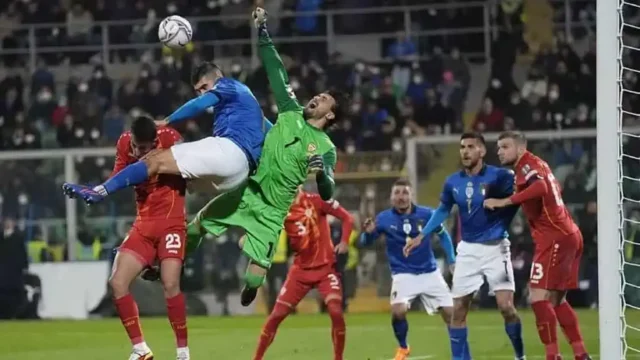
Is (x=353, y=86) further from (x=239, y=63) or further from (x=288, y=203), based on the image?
(x=288, y=203)

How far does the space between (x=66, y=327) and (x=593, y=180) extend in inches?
329

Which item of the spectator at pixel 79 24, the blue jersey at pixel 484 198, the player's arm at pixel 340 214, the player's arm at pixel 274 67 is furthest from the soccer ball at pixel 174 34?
the spectator at pixel 79 24

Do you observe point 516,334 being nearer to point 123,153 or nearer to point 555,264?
point 555,264

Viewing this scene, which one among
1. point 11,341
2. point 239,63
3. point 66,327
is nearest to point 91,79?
point 239,63

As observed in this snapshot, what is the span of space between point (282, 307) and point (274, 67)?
2.78 metres

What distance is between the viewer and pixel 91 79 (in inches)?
911

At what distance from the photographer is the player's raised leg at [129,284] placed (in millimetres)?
9445

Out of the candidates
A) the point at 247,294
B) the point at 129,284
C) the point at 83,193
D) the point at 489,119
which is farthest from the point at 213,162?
the point at 489,119

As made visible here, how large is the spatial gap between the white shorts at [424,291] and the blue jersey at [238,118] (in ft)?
9.90

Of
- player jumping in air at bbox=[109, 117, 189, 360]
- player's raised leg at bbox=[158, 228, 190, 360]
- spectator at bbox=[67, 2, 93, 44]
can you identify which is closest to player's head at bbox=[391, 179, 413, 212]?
player jumping in air at bbox=[109, 117, 189, 360]

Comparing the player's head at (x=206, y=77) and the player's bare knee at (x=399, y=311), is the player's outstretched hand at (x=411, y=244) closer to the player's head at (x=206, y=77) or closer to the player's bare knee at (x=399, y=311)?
the player's bare knee at (x=399, y=311)

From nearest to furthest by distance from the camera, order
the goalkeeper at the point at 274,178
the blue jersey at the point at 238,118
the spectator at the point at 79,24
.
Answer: the blue jersey at the point at 238,118 → the goalkeeper at the point at 274,178 → the spectator at the point at 79,24

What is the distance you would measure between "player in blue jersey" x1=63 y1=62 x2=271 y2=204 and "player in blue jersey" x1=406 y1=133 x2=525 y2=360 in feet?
7.43

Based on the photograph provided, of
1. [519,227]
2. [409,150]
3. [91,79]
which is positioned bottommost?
[519,227]
